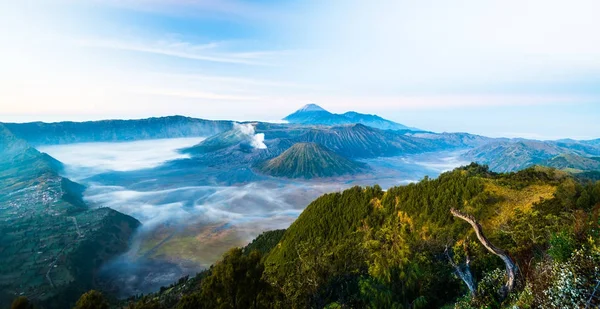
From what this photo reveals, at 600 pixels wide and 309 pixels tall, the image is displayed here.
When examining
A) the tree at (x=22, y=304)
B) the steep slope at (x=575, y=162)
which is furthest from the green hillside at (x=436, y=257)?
Answer: the steep slope at (x=575, y=162)

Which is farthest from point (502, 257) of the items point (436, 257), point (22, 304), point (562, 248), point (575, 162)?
point (575, 162)

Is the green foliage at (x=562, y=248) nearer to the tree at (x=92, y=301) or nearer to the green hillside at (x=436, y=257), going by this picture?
the green hillside at (x=436, y=257)

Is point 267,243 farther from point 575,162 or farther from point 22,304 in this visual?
point 575,162

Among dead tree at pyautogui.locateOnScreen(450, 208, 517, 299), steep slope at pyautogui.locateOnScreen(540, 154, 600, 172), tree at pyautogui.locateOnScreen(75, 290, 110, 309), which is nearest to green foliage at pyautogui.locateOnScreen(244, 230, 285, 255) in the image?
tree at pyautogui.locateOnScreen(75, 290, 110, 309)

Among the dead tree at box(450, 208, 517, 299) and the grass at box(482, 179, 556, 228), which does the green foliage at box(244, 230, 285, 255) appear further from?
the dead tree at box(450, 208, 517, 299)

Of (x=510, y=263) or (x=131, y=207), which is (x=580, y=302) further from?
(x=131, y=207)

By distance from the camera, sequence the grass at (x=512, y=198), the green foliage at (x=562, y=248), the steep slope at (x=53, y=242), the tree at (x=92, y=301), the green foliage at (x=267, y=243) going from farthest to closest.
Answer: the green foliage at (x=267, y=243)
the steep slope at (x=53, y=242)
the grass at (x=512, y=198)
the tree at (x=92, y=301)
the green foliage at (x=562, y=248)
